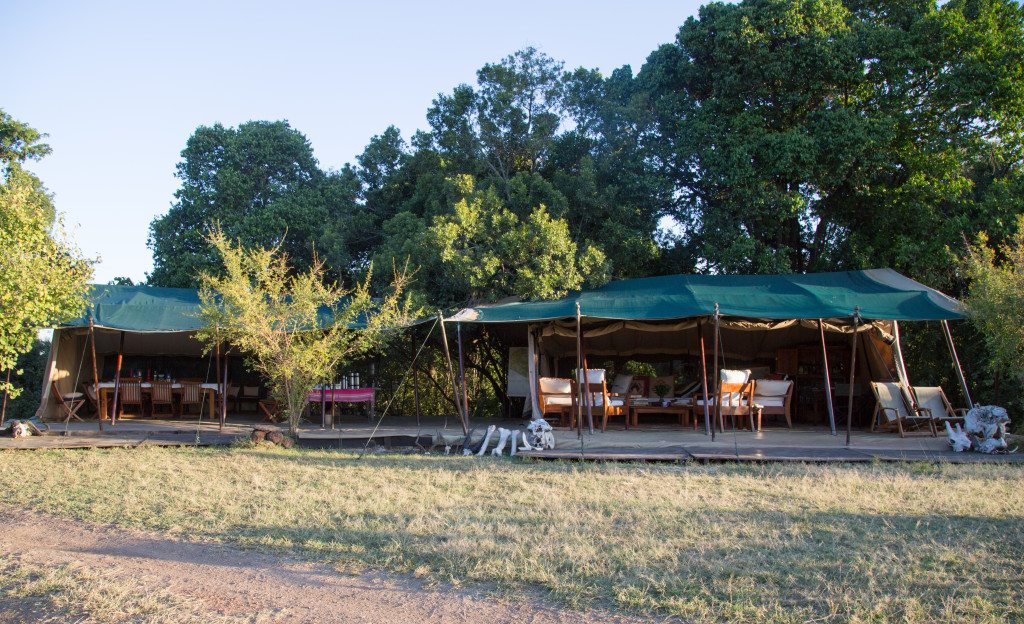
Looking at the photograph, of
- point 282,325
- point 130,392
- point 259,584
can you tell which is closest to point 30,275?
point 282,325

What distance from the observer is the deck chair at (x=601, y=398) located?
32.0 ft

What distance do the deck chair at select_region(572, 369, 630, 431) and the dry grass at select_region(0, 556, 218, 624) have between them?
6389mm

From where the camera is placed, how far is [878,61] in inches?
483

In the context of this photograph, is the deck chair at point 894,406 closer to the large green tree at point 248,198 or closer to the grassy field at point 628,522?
the grassy field at point 628,522

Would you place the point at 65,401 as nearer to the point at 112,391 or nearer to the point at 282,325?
the point at 112,391

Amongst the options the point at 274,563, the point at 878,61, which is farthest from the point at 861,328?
the point at 274,563

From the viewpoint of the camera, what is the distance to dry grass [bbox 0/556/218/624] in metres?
3.34

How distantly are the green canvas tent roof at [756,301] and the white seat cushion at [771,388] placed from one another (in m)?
1.11

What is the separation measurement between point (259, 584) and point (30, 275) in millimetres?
5702

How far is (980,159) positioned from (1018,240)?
13.4 feet

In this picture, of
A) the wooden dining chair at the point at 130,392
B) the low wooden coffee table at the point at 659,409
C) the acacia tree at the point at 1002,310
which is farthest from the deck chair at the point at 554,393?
the wooden dining chair at the point at 130,392

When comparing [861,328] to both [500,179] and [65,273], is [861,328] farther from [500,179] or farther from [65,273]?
[65,273]

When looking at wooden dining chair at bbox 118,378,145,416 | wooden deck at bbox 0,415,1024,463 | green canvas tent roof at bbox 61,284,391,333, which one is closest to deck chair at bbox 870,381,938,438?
wooden deck at bbox 0,415,1024,463

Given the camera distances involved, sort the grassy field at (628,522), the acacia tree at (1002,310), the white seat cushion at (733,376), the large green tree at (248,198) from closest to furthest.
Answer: the grassy field at (628,522)
the acacia tree at (1002,310)
the white seat cushion at (733,376)
the large green tree at (248,198)
